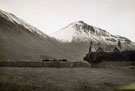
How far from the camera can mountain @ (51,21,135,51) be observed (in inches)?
2159

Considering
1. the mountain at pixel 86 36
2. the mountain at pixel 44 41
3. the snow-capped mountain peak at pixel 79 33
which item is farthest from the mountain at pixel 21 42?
the mountain at pixel 86 36

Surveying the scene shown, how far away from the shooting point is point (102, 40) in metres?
57.4

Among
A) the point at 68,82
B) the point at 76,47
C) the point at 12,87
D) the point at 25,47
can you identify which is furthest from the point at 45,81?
the point at 76,47

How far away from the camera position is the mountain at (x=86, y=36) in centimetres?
5484

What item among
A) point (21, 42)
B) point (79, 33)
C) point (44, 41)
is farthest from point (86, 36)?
point (21, 42)

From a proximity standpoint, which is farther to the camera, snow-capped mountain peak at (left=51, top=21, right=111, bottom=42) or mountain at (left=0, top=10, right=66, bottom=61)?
snow-capped mountain peak at (left=51, top=21, right=111, bottom=42)

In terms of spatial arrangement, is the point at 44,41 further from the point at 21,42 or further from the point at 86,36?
the point at 86,36

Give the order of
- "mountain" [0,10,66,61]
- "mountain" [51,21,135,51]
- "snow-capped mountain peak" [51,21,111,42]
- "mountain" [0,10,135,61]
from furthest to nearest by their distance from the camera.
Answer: "snow-capped mountain peak" [51,21,111,42]
"mountain" [51,21,135,51]
"mountain" [0,10,135,61]
"mountain" [0,10,66,61]

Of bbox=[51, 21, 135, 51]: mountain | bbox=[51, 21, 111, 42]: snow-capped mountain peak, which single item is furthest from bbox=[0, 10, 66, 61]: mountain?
bbox=[51, 21, 135, 51]: mountain

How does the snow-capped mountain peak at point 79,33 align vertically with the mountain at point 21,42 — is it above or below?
above

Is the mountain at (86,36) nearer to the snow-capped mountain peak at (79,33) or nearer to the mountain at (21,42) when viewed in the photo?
the snow-capped mountain peak at (79,33)

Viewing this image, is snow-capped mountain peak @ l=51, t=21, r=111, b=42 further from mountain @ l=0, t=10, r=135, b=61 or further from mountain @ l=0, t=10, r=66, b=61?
mountain @ l=0, t=10, r=66, b=61

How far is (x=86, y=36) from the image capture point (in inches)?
2267

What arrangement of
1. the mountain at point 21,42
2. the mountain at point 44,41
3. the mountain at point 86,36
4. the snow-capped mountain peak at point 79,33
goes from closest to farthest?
the mountain at point 21,42 → the mountain at point 44,41 → the mountain at point 86,36 → the snow-capped mountain peak at point 79,33
